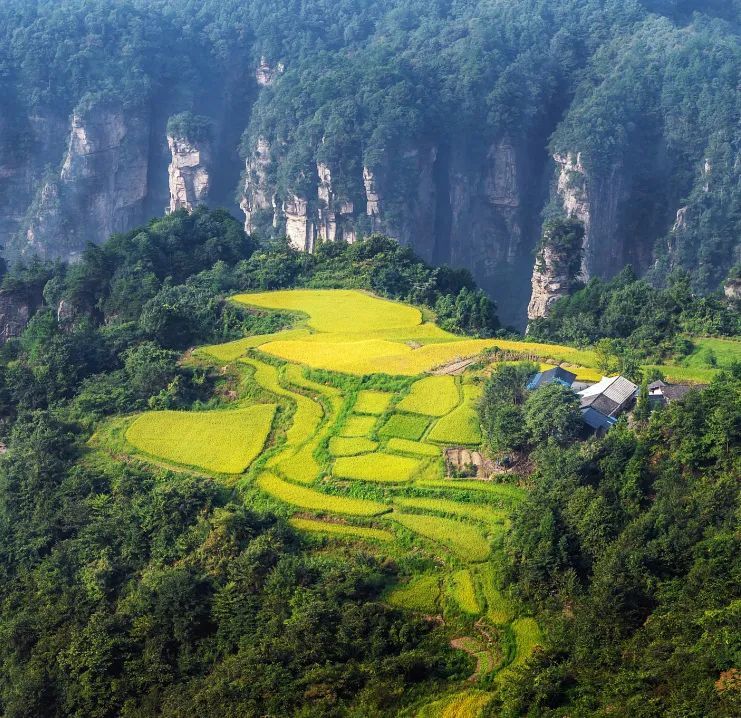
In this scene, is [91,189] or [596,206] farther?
[91,189]

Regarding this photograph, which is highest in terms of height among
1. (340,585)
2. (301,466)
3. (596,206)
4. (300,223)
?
(596,206)

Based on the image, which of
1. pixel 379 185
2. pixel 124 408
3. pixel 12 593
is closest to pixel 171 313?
pixel 124 408

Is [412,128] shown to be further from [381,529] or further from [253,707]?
[253,707]

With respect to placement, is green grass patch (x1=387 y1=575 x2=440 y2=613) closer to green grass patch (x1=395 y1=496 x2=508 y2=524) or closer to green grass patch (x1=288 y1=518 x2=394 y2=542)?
green grass patch (x1=288 y1=518 x2=394 y2=542)

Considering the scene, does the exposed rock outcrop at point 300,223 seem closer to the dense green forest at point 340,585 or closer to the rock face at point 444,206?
the rock face at point 444,206

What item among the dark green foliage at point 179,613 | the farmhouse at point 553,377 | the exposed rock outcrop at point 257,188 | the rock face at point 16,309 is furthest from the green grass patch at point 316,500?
the exposed rock outcrop at point 257,188

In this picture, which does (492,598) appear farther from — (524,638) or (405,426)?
(405,426)

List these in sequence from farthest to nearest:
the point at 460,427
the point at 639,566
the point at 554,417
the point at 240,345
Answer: the point at 240,345 < the point at 460,427 < the point at 554,417 < the point at 639,566

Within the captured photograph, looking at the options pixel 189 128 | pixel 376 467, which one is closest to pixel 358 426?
pixel 376 467
